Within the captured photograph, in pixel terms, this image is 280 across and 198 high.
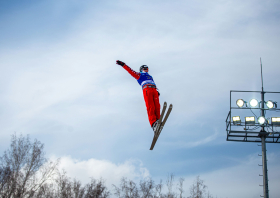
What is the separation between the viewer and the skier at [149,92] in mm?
9234

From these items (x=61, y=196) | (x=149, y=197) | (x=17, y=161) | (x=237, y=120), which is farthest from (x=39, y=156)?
(x=237, y=120)

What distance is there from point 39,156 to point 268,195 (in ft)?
67.1

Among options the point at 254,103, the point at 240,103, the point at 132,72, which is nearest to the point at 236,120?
the point at 240,103

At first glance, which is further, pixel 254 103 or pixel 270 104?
pixel 254 103

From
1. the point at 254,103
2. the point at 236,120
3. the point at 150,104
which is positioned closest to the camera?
the point at 150,104

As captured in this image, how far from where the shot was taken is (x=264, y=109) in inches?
586

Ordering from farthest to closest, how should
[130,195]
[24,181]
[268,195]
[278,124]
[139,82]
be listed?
[130,195] → [24,181] → [278,124] → [268,195] → [139,82]

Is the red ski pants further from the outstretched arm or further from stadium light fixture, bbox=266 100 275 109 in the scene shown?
stadium light fixture, bbox=266 100 275 109

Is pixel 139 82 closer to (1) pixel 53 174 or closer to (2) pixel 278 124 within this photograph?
(2) pixel 278 124

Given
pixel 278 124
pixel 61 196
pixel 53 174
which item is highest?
pixel 278 124

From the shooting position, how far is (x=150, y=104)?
925 centimetres

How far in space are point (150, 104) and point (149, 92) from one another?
1.28 ft

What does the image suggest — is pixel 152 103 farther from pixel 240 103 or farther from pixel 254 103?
pixel 254 103

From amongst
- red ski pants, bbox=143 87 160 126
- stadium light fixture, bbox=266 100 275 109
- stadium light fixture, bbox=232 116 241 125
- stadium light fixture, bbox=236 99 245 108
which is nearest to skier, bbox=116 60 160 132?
red ski pants, bbox=143 87 160 126
